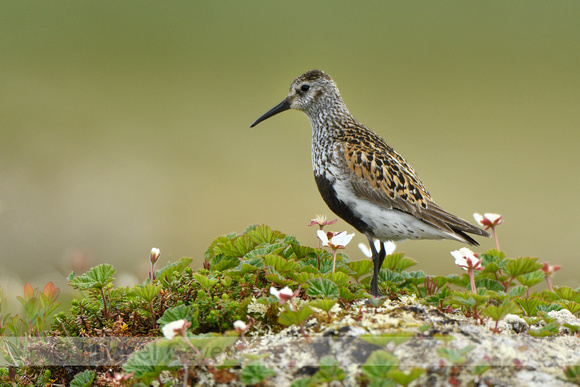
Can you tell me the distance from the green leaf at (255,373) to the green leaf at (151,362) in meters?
0.41

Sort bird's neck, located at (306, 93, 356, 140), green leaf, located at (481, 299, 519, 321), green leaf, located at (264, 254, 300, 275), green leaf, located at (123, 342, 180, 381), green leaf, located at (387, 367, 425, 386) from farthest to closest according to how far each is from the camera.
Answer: bird's neck, located at (306, 93, 356, 140) → green leaf, located at (264, 254, 300, 275) → green leaf, located at (481, 299, 519, 321) → green leaf, located at (123, 342, 180, 381) → green leaf, located at (387, 367, 425, 386)

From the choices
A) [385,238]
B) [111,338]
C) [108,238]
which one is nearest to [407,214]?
[385,238]

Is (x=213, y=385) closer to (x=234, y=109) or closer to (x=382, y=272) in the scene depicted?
(x=382, y=272)

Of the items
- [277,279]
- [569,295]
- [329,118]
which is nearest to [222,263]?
[277,279]

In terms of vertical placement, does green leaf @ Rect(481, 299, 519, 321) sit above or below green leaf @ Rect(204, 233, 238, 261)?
below

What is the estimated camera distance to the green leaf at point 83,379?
2680 millimetres

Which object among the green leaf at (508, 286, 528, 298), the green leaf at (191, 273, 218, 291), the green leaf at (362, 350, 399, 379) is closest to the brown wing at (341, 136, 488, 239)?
the green leaf at (508, 286, 528, 298)

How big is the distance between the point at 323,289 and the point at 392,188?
1.75 m

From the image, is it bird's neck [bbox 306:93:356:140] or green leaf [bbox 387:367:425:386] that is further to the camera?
bird's neck [bbox 306:93:356:140]

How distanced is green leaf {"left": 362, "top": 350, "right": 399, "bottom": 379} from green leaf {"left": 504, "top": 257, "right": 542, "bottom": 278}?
1.48m

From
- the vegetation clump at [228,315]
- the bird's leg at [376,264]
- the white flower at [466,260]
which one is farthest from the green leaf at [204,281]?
the white flower at [466,260]

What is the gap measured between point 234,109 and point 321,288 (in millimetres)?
9498

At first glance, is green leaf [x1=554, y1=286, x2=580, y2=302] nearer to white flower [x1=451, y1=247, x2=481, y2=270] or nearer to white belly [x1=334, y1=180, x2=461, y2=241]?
white flower [x1=451, y1=247, x2=481, y2=270]

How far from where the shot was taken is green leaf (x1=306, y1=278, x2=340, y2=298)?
9.18ft
